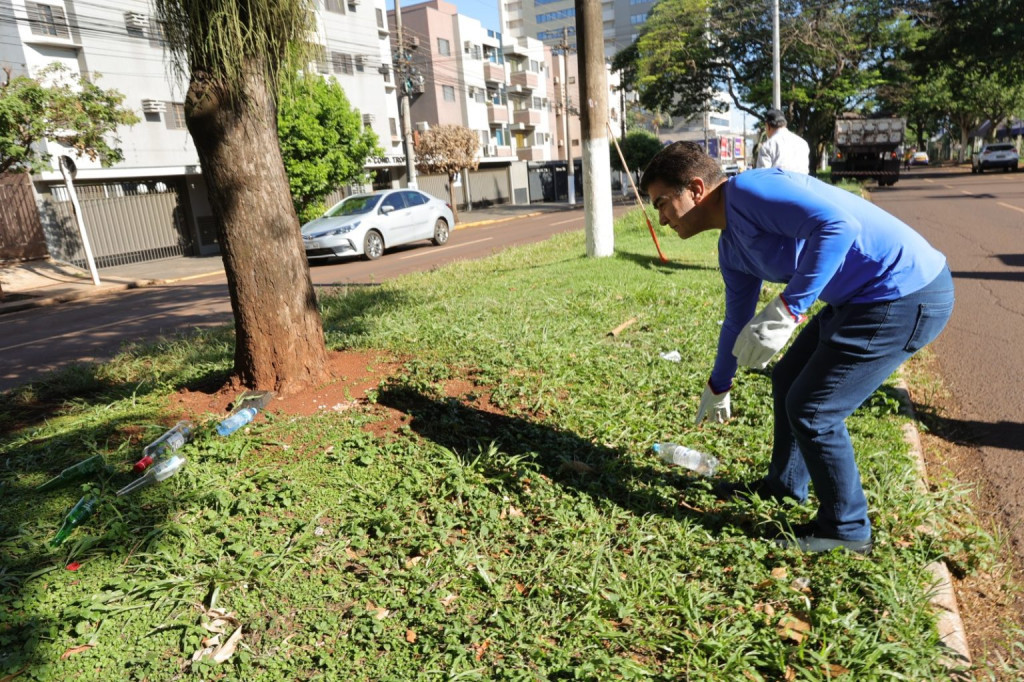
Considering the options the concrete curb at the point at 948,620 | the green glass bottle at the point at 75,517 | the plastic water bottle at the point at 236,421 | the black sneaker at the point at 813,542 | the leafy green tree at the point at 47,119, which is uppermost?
the leafy green tree at the point at 47,119

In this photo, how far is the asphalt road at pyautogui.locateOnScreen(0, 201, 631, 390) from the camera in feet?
25.1

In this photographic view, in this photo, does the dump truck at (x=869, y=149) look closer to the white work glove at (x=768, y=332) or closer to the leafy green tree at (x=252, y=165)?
the leafy green tree at (x=252, y=165)

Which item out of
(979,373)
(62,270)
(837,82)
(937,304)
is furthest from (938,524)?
(837,82)

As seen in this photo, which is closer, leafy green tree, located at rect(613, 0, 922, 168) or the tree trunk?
the tree trunk

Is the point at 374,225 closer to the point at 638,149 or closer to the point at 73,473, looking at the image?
the point at 73,473

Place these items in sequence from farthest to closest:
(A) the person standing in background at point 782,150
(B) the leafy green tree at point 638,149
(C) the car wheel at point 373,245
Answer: (B) the leafy green tree at point 638,149 < (C) the car wheel at point 373,245 < (A) the person standing in background at point 782,150

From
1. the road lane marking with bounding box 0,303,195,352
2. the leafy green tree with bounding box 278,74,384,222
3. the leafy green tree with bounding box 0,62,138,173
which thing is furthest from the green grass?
the leafy green tree with bounding box 278,74,384,222

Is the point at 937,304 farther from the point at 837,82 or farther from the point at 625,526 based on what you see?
the point at 837,82

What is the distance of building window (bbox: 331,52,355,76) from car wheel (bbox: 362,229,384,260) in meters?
19.8

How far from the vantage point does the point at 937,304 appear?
94.3 inches

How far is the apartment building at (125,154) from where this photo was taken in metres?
19.7

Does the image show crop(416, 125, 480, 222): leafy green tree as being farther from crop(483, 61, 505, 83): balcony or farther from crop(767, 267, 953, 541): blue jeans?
crop(767, 267, 953, 541): blue jeans

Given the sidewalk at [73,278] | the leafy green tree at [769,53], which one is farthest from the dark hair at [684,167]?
the leafy green tree at [769,53]

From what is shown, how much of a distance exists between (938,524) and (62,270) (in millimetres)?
20253
